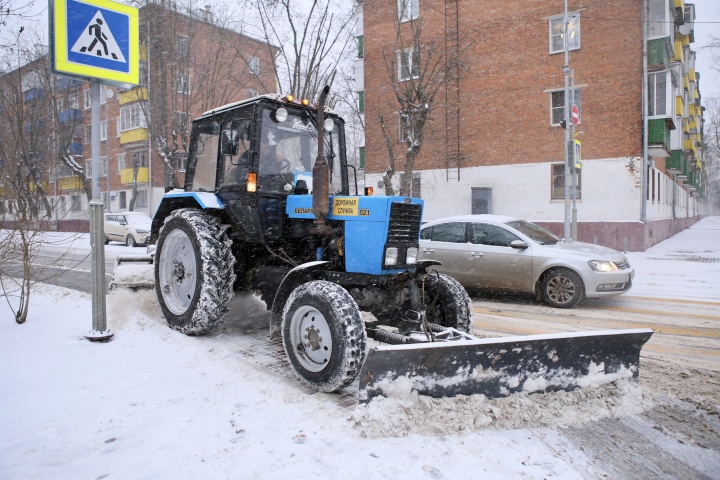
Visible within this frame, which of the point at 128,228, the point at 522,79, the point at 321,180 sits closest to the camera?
the point at 321,180

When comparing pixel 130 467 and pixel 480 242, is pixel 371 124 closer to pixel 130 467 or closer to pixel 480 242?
pixel 480 242

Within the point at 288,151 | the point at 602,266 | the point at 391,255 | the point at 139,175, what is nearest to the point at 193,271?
the point at 288,151

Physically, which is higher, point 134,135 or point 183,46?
point 183,46

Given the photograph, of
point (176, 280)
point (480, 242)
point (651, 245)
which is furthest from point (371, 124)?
point (176, 280)

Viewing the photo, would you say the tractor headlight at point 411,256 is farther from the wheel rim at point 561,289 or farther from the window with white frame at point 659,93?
the window with white frame at point 659,93

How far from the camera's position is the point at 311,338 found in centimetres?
401

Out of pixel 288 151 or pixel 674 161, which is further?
pixel 674 161

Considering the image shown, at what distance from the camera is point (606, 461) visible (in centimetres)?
303

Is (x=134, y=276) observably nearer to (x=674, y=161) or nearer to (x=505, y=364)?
(x=505, y=364)

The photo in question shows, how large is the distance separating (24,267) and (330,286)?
395 centimetres

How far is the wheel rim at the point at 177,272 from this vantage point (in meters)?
5.55

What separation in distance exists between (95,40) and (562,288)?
291 inches

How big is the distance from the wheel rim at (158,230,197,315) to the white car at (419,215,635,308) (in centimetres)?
492

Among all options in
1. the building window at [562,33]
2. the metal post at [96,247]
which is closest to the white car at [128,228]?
the metal post at [96,247]
